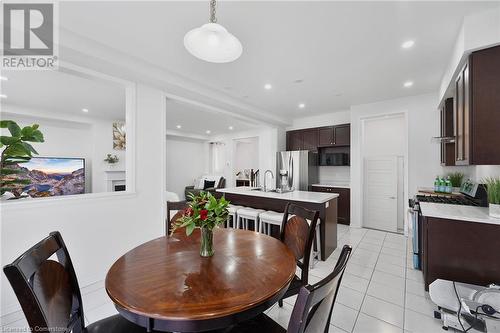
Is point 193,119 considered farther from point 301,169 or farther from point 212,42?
point 212,42

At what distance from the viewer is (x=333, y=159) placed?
5.38m

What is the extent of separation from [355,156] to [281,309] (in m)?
3.69

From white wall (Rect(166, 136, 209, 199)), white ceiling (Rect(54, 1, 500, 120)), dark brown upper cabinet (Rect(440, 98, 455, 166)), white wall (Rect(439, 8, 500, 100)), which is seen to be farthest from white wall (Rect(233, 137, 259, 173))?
white wall (Rect(439, 8, 500, 100))

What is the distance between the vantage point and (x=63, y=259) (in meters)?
1.20

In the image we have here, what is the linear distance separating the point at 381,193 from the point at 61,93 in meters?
6.65

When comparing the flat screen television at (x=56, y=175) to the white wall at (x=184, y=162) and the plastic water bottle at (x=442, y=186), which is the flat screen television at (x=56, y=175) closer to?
the white wall at (x=184, y=162)

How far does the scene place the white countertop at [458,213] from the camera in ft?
6.12

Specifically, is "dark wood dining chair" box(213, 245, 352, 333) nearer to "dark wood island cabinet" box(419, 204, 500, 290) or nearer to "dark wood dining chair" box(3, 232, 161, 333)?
"dark wood dining chair" box(3, 232, 161, 333)

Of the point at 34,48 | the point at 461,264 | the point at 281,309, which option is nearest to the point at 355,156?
the point at 461,264

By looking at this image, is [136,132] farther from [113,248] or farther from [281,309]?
[281,309]

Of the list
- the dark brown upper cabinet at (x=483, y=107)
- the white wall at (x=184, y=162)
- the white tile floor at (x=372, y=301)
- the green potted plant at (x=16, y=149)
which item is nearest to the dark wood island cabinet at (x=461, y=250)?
the white tile floor at (x=372, y=301)

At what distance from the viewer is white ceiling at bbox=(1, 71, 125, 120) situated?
3180 mm

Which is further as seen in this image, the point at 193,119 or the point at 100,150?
the point at 193,119

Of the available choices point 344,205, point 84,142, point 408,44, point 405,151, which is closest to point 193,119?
point 84,142
